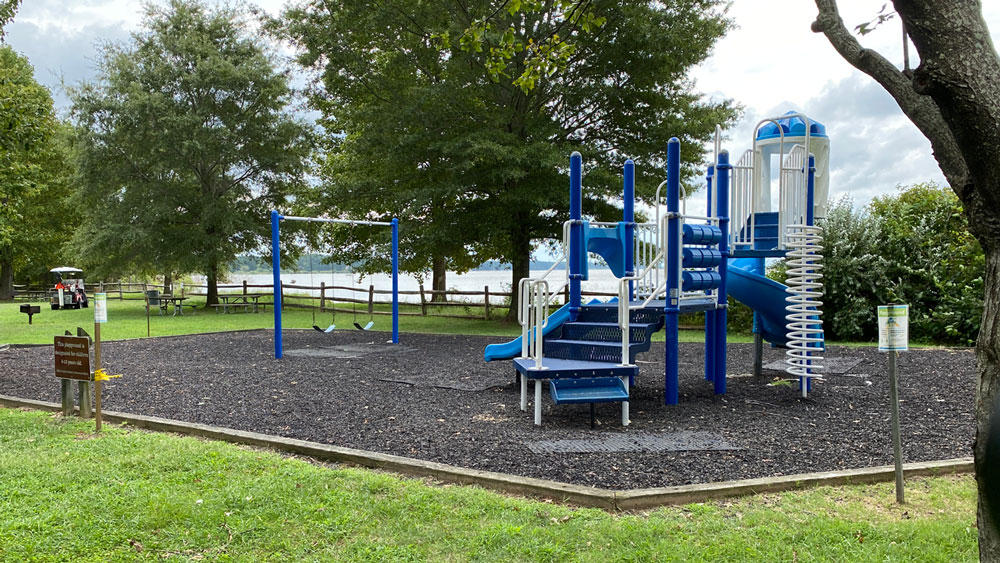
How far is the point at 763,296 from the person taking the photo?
29.4 ft

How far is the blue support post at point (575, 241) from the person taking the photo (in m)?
8.10

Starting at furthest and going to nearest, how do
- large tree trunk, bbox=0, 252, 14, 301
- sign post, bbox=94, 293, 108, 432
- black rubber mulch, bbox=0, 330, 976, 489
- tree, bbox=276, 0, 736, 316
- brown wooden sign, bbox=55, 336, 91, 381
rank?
large tree trunk, bbox=0, 252, 14, 301, tree, bbox=276, 0, 736, 316, brown wooden sign, bbox=55, 336, 91, 381, sign post, bbox=94, 293, 108, 432, black rubber mulch, bbox=0, 330, 976, 489

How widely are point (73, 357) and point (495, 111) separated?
12.0 metres

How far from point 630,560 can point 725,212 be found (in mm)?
5527

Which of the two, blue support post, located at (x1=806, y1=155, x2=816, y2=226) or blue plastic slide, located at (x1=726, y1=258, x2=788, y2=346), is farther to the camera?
blue plastic slide, located at (x1=726, y1=258, x2=788, y2=346)

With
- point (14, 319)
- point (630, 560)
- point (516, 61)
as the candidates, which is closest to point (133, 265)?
point (14, 319)

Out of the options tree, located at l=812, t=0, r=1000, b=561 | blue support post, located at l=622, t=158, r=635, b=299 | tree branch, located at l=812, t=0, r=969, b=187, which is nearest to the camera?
tree, located at l=812, t=0, r=1000, b=561

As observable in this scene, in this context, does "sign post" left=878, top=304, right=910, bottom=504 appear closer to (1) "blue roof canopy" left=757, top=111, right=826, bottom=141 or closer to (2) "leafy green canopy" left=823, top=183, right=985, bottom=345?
(1) "blue roof canopy" left=757, top=111, right=826, bottom=141

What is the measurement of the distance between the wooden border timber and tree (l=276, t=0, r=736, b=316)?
9946mm

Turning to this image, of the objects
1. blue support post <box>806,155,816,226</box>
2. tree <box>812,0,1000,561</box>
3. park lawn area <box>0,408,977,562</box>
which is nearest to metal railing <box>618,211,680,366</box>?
blue support post <box>806,155,816,226</box>

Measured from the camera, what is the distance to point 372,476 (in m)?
4.52

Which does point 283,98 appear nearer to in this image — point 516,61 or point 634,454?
point 516,61

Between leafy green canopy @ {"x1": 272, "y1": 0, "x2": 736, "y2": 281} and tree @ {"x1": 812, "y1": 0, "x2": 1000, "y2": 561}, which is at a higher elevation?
leafy green canopy @ {"x1": 272, "y1": 0, "x2": 736, "y2": 281}

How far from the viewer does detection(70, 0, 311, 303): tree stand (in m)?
23.8
